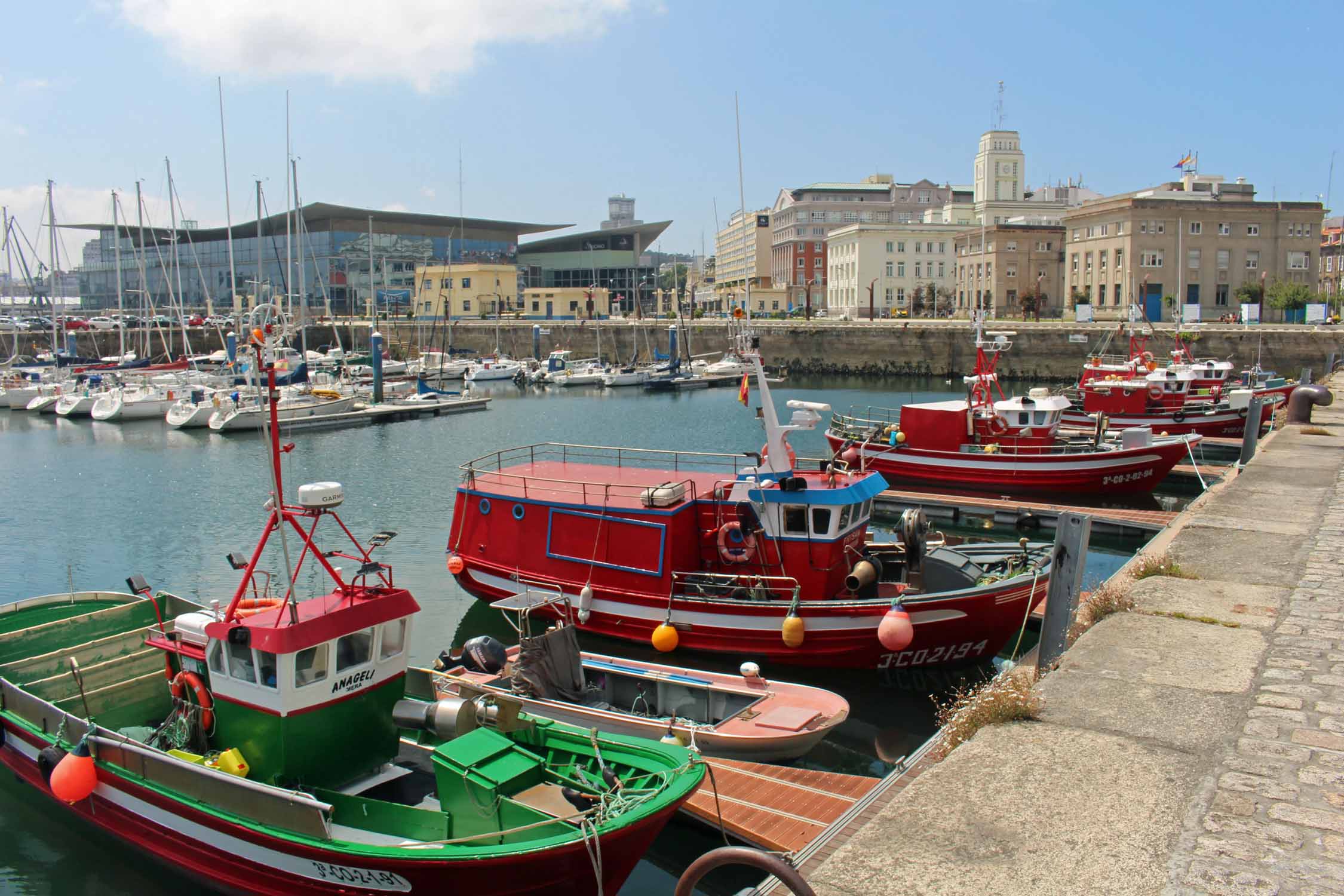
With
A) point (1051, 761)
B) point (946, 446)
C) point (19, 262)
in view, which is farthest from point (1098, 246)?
point (19, 262)

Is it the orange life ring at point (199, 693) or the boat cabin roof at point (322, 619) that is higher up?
the boat cabin roof at point (322, 619)

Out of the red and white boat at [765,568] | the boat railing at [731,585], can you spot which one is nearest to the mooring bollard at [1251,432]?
the red and white boat at [765,568]

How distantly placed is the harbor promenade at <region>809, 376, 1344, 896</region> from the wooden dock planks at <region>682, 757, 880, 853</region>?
8.50ft

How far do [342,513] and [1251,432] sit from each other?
24.7m

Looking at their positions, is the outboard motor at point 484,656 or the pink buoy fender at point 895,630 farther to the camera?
the pink buoy fender at point 895,630

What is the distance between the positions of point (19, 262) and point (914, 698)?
91.4 meters

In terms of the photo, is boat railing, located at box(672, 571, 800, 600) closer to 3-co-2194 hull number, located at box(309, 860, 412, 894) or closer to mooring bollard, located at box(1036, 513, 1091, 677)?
mooring bollard, located at box(1036, 513, 1091, 677)

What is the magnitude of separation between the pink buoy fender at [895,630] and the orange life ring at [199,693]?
8.67m

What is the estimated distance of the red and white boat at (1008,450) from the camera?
27.5 m

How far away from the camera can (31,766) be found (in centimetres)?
1143

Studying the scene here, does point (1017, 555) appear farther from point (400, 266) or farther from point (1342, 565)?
point (400, 266)

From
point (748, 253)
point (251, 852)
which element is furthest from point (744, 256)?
point (251, 852)

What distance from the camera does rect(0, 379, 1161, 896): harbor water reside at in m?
11.6

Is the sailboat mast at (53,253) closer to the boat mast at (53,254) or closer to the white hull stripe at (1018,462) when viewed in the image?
the boat mast at (53,254)
